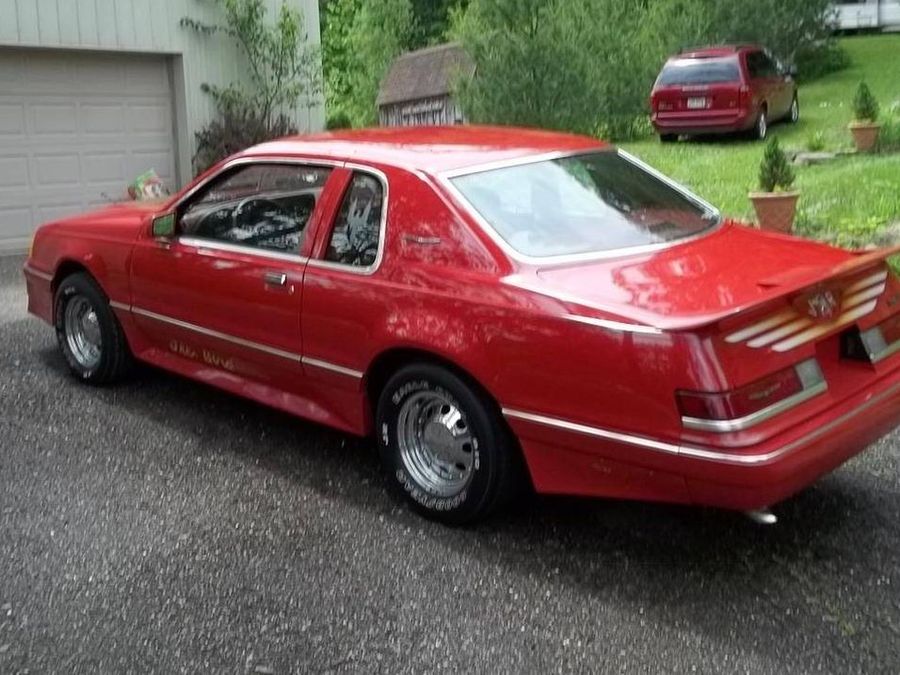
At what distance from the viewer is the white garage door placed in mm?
12234

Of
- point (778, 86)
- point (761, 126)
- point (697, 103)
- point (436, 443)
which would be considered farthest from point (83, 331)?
point (778, 86)

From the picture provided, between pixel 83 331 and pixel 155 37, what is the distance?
25.5 feet

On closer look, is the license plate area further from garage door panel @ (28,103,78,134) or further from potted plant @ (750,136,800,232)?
garage door panel @ (28,103,78,134)

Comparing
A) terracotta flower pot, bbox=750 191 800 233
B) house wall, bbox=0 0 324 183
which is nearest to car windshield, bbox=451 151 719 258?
terracotta flower pot, bbox=750 191 800 233

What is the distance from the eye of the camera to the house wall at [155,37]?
11.9 meters

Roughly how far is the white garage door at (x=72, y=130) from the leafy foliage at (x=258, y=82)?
0.68m

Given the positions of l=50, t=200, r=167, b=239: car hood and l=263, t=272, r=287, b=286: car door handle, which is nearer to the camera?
l=263, t=272, r=287, b=286: car door handle

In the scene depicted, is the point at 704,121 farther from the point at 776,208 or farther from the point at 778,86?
the point at 776,208

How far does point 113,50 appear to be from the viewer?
504 inches

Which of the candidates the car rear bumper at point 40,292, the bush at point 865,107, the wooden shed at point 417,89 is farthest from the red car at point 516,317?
the wooden shed at point 417,89

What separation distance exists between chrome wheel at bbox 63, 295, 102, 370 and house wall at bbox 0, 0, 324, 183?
655 centimetres

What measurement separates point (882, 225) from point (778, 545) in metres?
6.17

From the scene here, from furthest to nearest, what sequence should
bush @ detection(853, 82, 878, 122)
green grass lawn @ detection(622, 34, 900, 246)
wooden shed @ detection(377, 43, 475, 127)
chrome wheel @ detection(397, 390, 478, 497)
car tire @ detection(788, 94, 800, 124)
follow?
wooden shed @ detection(377, 43, 475, 127) < car tire @ detection(788, 94, 800, 124) < bush @ detection(853, 82, 878, 122) < green grass lawn @ detection(622, 34, 900, 246) < chrome wheel @ detection(397, 390, 478, 497)

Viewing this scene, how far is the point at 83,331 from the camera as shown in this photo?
6445mm
